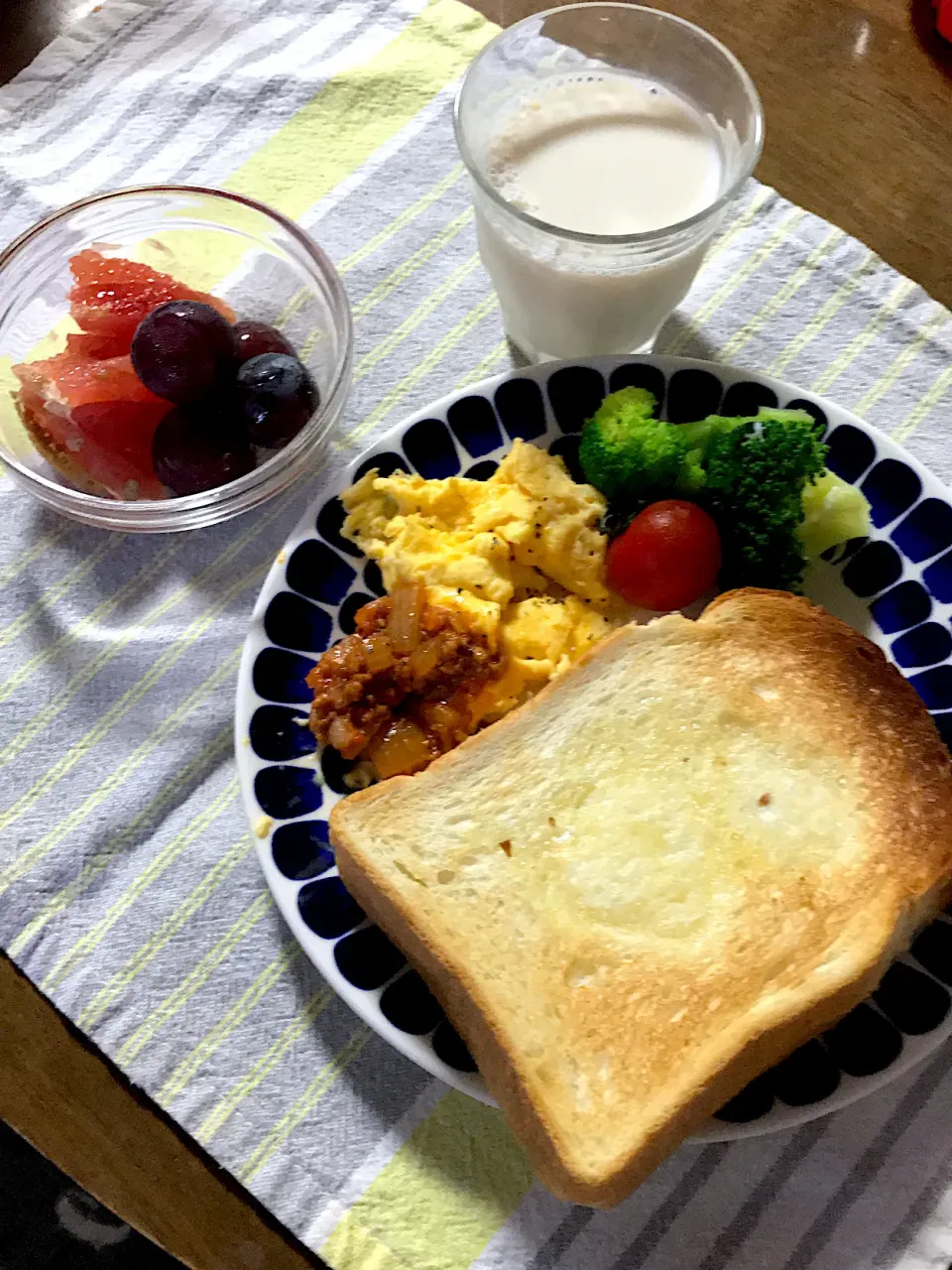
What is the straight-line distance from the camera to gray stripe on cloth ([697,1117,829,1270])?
4.44 ft

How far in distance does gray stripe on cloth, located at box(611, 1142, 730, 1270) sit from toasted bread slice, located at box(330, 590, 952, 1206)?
161 millimetres

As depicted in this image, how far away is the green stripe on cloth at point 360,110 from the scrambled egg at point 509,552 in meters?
0.85

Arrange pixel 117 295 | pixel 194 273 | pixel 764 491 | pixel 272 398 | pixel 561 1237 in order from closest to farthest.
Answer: pixel 561 1237
pixel 764 491
pixel 272 398
pixel 117 295
pixel 194 273

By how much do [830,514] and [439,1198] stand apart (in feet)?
3.94

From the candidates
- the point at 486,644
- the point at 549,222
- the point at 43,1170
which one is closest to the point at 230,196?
the point at 549,222

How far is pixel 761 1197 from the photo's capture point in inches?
54.2

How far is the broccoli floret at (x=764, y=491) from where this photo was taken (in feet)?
4.96

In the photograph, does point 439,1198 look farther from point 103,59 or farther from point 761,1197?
point 103,59

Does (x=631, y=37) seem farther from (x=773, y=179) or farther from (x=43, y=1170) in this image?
(x=43, y=1170)

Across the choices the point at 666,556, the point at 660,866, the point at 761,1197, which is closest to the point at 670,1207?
the point at 761,1197

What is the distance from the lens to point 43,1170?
1.86 meters

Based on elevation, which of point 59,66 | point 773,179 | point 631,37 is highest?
point 59,66

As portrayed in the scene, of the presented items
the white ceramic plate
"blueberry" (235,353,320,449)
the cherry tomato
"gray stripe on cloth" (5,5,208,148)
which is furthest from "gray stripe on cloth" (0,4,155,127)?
the cherry tomato

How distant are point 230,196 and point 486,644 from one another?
3.54ft
